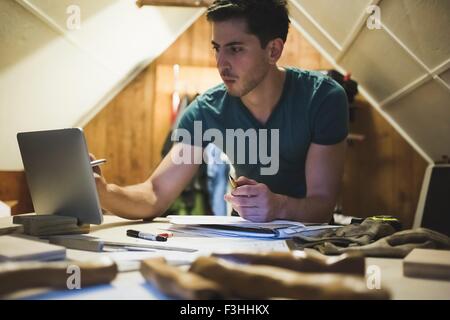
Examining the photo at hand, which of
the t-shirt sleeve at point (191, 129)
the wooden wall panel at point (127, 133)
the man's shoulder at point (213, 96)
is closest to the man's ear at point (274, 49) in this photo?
the man's shoulder at point (213, 96)

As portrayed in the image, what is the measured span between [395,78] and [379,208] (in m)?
1.03

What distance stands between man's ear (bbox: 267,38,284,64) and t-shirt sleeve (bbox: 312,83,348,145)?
0.24 m

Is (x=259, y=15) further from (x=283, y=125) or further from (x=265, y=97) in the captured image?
(x=283, y=125)

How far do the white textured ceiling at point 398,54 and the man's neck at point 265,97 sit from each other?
0.64 metres

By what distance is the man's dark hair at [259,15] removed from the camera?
1.38 m

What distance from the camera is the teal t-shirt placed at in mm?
1379

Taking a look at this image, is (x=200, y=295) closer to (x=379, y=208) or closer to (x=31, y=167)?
(x=31, y=167)

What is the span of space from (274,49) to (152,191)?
2.19 ft

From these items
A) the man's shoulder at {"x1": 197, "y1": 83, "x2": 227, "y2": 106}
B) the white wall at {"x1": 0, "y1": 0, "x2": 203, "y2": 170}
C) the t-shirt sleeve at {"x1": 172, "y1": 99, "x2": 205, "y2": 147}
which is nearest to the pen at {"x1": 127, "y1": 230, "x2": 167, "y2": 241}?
the t-shirt sleeve at {"x1": 172, "y1": 99, "x2": 205, "y2": 147}

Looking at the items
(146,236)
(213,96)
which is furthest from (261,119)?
(146,236)

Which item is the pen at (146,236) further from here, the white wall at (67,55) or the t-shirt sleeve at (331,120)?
the white wall at (67,55)

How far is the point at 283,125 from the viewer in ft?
4.72

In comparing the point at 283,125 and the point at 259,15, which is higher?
the point at 259,15

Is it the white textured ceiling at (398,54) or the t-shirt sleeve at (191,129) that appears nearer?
the t-shirt sleeve at (191,129)
